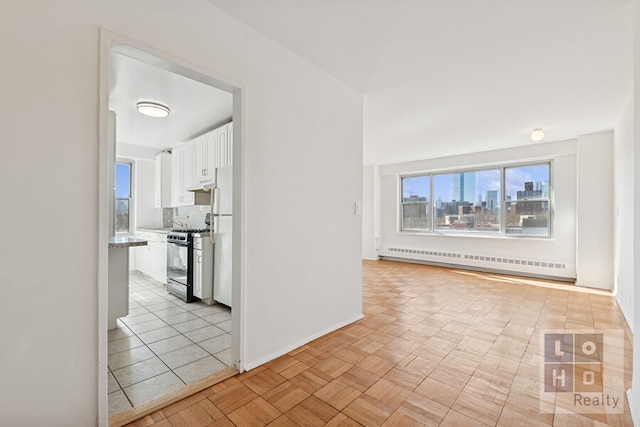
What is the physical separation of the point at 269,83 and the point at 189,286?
9.05ft

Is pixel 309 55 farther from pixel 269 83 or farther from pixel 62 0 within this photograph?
pixel 62 0

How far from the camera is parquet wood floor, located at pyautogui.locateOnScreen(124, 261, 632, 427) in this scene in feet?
5.30

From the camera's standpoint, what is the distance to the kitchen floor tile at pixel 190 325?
286 cm

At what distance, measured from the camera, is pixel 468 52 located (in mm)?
2330

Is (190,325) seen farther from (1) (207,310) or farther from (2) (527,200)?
(2) (527,200)

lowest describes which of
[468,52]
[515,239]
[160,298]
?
[160,298]

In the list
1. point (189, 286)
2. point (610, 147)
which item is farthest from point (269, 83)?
point (610, 147)

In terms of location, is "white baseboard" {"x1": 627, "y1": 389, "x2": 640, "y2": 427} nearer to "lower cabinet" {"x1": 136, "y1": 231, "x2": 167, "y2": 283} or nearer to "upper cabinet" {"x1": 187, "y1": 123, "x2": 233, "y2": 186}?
"upper cabinet" {"x1": 187, "y1": 123, "x2": 233, "y2": 186}

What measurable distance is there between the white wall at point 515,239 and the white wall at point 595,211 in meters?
0.32

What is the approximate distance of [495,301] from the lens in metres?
3.83

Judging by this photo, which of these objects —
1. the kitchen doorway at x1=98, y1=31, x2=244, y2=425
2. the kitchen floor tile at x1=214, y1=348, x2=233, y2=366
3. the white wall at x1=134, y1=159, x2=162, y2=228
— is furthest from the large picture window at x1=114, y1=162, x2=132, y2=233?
the kitchen floor tile at x1=214, y1=348, x2=233, y2=366

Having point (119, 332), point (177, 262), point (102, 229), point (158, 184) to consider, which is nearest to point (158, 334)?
point (119, 332)

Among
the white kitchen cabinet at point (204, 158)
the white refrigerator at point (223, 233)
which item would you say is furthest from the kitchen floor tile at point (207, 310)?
the white kitchen cabinet at point (204, 158)

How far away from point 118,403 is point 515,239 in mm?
6135
